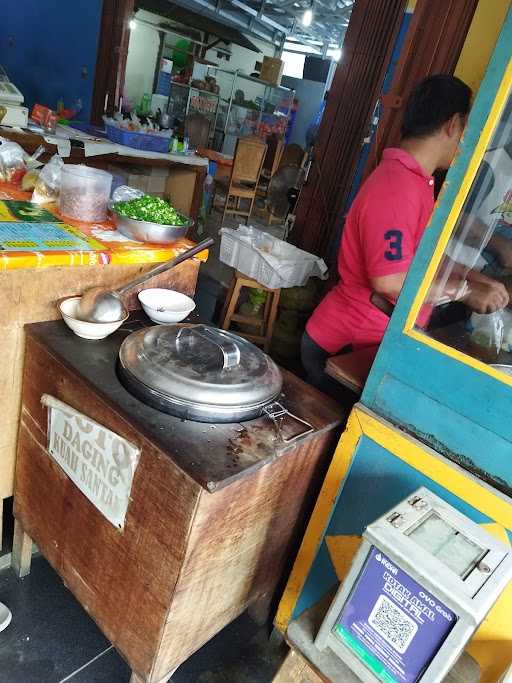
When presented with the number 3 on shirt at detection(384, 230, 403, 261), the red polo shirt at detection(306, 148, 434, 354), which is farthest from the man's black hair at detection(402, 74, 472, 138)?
the number 3 on shirt at detection(384, 230, 403, 261)

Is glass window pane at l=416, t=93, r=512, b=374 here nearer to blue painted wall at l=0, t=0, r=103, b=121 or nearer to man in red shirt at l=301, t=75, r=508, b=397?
man in red shirt at l=301, t=75, r=508, b=397

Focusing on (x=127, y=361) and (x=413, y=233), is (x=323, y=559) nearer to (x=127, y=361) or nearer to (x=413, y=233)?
(x=127, y=361)

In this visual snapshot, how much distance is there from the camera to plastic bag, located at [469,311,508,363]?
4.30ft

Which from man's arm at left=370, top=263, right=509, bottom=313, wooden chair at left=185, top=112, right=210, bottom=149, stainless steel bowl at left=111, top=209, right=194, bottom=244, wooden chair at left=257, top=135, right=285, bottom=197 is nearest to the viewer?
man's arm at left=370, top=263, right=509, bottom=313

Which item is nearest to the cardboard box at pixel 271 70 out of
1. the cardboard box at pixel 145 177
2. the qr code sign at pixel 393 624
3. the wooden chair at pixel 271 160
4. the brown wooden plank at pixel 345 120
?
the wooden chair at pixel 271 160

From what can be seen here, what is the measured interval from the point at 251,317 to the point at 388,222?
2616 millimetres

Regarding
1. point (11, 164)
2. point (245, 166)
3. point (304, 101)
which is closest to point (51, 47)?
point (245, 166)

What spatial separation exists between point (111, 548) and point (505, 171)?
1.55 metres

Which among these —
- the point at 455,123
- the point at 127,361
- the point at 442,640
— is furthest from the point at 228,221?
the point at 442,640

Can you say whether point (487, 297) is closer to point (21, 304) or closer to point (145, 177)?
point (21, 304)

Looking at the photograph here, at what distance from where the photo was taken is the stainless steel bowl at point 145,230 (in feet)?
6.29

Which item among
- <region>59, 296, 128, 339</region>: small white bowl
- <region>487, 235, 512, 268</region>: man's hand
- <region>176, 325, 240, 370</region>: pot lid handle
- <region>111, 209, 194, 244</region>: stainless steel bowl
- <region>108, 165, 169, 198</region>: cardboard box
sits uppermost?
<region>487, 235, 512, 268</region>: man's hand

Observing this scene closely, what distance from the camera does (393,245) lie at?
5.91ft

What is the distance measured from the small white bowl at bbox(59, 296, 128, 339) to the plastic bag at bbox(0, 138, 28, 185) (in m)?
0.86
